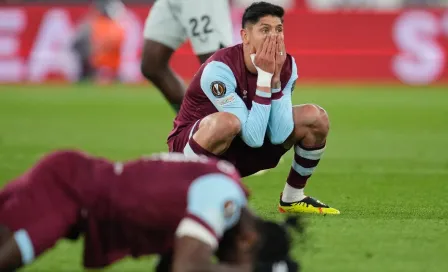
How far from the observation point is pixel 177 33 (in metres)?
9.45

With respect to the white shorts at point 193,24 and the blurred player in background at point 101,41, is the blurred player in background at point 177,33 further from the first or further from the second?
the blurred player in background at point 101,41

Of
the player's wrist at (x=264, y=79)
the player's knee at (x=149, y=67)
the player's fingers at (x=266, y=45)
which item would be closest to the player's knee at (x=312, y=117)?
the player's wrist at (x=264, y=79)

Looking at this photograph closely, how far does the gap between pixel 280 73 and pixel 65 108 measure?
10438mm

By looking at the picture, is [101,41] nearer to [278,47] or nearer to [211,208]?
[278,47]

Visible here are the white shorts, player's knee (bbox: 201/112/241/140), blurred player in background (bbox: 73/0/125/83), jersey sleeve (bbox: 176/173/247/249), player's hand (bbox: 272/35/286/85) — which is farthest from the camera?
blurred player in background (bbox: 73/0/125/83)

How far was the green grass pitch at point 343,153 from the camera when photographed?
17.9 ft

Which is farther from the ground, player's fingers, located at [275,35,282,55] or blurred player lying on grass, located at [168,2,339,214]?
player's fingers, located at [275,35,282,55]

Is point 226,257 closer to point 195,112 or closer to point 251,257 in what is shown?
point 251,257

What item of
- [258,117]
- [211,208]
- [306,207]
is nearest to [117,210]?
[211,208]

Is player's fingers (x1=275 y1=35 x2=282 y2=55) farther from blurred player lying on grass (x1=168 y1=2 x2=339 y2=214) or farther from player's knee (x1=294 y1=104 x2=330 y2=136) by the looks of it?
player's knee (x1=294 y1=104 x2=330 y2=136)

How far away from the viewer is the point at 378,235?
5.89 metres

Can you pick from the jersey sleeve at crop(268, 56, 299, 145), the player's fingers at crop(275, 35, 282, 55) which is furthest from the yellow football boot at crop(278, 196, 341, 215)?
the player's fingers at crop(275, 35, 282, 55)

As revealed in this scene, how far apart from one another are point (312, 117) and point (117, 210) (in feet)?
8.40

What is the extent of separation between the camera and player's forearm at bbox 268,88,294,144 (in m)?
6.47
